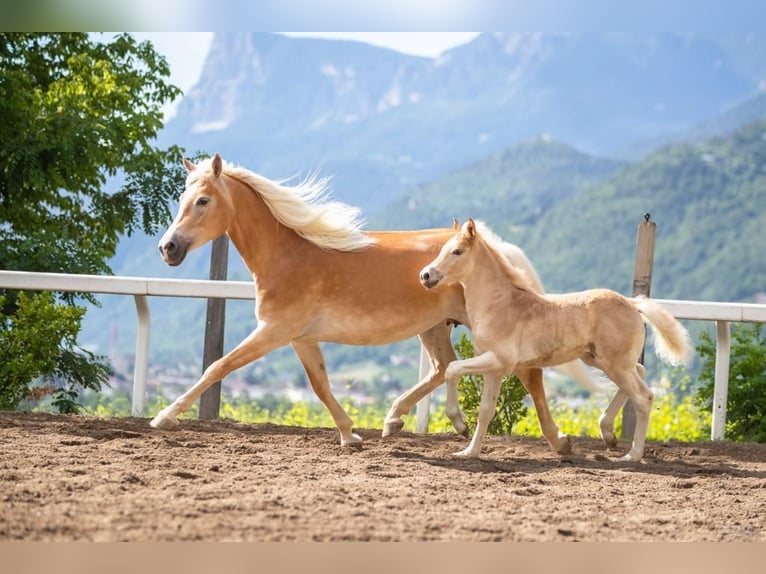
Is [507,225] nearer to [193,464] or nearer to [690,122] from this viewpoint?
[690,122]

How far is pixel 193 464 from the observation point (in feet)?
19.3

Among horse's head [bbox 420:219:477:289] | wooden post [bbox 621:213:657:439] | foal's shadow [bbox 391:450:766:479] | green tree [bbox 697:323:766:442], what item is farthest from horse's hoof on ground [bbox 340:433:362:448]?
green tree [bbox 697:323:766:442]

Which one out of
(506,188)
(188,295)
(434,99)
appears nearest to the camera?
(188,295)

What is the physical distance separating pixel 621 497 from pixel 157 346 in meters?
95.6

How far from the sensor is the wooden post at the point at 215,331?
8656 millimetres

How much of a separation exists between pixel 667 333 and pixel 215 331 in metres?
3.69

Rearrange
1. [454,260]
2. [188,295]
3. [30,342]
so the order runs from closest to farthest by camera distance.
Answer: [454,260], [188,295], [30,342]

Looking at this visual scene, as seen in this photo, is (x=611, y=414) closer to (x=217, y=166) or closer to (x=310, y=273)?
(x=310, y=273)

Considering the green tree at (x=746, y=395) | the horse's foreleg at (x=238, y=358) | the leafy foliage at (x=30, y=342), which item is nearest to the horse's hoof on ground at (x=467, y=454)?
the horse's foreleg at (x=238, y=358)

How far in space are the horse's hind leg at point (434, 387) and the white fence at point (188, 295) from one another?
762mm

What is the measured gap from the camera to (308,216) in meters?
7.16

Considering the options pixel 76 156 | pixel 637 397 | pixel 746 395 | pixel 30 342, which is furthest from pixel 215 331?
pixel 76 156

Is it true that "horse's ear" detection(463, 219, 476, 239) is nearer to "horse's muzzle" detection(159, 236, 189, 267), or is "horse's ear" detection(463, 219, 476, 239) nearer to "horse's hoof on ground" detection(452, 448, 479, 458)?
"horse's hoof on ground" detection(452, 448, 479, 458)
